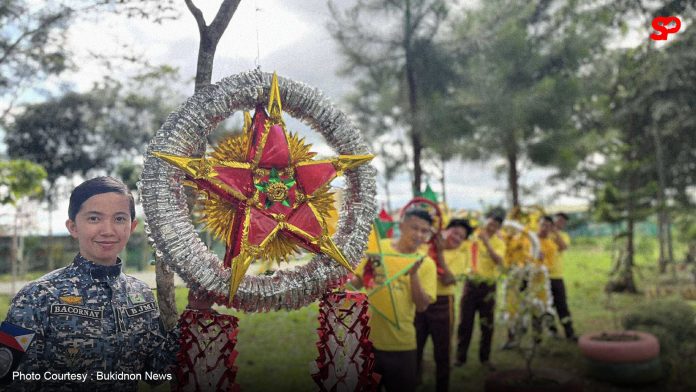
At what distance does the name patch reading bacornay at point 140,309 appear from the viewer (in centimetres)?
168

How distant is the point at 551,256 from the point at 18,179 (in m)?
5.11

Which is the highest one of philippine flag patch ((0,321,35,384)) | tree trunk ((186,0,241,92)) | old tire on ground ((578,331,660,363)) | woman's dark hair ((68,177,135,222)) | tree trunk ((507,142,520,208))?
tree trunk ((507,142,520,208))

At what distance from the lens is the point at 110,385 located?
64.0 inches

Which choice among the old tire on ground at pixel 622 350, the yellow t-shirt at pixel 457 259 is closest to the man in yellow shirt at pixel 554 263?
the yellow t-shirt at pixel 457 259

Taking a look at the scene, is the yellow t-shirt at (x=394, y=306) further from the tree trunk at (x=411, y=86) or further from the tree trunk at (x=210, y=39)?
the tree trunk at (x=411, y=86)

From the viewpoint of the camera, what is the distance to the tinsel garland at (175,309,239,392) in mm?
1679

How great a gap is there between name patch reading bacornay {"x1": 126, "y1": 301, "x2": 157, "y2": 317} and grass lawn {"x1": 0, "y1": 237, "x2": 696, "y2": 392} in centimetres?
19

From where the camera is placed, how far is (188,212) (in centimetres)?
170

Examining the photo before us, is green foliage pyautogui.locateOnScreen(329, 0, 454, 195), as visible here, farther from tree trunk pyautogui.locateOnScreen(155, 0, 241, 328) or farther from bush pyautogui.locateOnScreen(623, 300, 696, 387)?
tree trunk pyautogui.locateOnScreen(155, 0, 241, 328)

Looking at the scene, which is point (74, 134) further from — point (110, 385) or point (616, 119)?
point (616, 119)

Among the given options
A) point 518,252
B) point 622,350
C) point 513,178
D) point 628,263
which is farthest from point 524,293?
point 513,178

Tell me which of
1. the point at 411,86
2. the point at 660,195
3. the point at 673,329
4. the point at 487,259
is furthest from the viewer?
the point at 660,195

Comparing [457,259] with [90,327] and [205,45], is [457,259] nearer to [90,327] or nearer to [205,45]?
[205,45]

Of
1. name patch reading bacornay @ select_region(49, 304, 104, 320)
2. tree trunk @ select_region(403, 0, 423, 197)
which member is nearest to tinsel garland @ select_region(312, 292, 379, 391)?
name patch reading bacornay @ select_region(49, 304, 104, 320)
